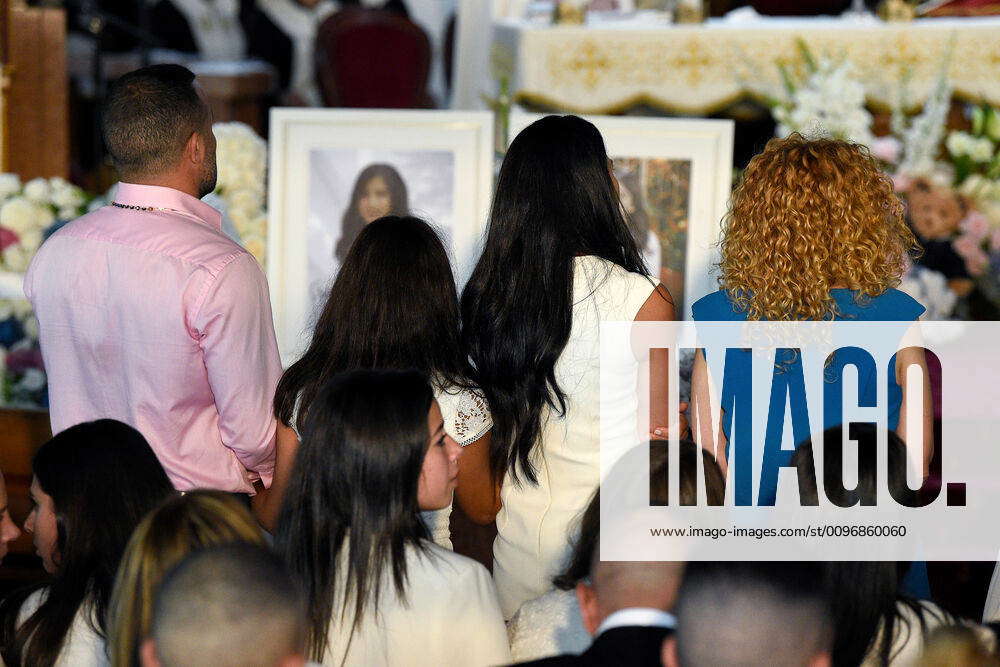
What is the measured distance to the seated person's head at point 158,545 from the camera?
1.84 metres

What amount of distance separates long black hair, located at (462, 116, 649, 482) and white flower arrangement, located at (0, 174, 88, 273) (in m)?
2.30

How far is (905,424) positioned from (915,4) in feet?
12.8

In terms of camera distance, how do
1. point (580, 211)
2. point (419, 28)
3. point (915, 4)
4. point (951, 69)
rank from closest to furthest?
point (580, 211), point (951, 69), point (915, 4), point (419, 28)

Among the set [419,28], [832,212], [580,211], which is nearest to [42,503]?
[580,211]

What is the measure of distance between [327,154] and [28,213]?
3.62 ft

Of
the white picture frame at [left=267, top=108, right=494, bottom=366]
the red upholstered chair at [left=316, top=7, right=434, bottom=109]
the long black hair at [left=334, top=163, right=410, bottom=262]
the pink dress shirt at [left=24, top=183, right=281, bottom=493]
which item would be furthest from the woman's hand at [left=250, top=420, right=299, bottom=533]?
the red upholstered chair at [left=316, top=7, right=434, bottom=109]

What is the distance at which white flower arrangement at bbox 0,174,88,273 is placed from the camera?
4246 millimetres

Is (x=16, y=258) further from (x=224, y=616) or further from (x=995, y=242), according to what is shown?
(x=995, y=242)

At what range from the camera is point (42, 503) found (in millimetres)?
2266

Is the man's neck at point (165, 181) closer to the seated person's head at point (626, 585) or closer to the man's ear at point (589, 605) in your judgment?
the seated person's head at point (626, 585)

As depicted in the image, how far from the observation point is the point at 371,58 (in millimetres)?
6781

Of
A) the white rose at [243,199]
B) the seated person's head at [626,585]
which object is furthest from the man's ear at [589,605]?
the white rose at [243,199]

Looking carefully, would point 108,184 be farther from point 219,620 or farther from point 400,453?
point 219,620

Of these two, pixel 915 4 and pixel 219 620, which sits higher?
pixel 915 4
